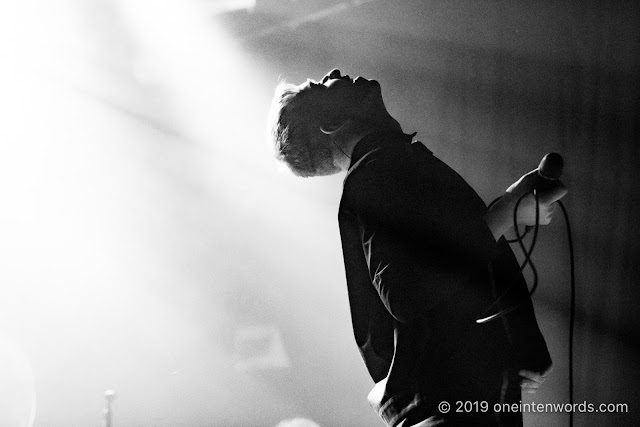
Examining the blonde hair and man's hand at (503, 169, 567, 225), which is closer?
man's hand at (503, 169, 567, 225)

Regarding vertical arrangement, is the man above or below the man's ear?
below

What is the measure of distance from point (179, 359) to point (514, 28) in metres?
2.00

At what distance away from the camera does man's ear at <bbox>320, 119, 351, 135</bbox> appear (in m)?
0.95

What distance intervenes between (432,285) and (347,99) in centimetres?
33

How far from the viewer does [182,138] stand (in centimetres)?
288

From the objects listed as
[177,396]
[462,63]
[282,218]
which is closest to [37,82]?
[282,218]

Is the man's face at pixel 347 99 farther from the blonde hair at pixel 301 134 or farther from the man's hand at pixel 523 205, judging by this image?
the man's hand at pixel 523 205

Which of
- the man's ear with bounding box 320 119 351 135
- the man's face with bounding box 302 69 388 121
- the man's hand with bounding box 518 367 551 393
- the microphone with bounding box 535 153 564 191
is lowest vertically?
the man's hand with bounding box 518 367 551 393

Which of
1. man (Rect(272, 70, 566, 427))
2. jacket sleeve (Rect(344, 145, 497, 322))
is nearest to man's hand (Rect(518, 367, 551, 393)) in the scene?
man (Rect(272, 70, 566, 427))

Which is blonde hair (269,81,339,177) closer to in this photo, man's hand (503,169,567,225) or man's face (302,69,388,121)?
man's face (302,69,388,121)

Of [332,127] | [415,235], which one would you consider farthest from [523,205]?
[332,127]

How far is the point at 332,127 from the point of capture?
0.96 metres

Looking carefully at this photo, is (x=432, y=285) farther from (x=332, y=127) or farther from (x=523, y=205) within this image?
(x=332, y=127)

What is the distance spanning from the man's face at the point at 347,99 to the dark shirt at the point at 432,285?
0.39 feet
